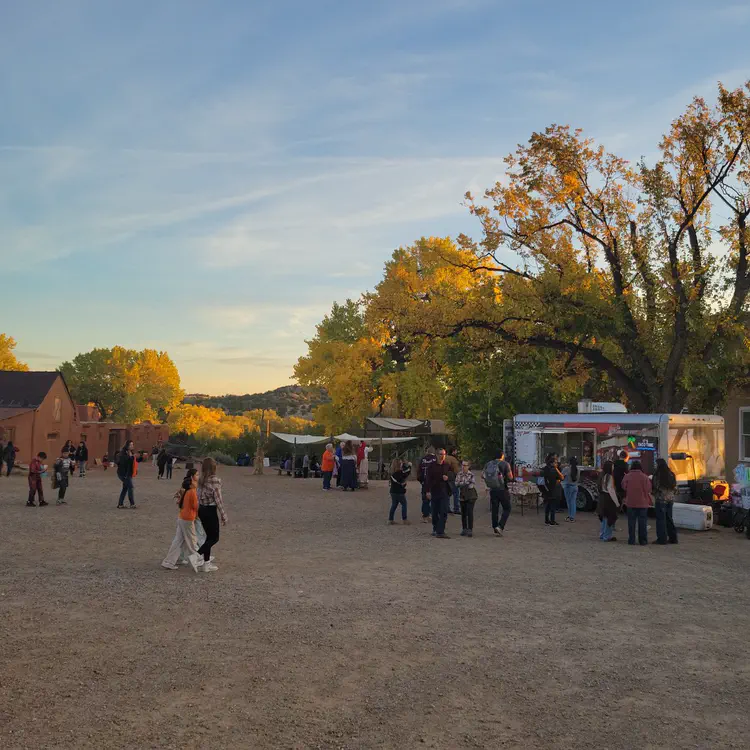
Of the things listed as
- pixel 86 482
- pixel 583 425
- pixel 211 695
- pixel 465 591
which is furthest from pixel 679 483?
pixel 86 482

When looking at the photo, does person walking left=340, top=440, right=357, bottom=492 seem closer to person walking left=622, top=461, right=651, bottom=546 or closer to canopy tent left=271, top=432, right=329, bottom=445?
canopy tent left=271, top=432, right=329, bottom=445

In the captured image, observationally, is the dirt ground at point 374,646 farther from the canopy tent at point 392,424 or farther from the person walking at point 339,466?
the canopy tent at point 392,424

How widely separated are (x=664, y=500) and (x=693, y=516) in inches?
Result: 102

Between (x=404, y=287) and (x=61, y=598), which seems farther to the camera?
(x=404, y=287)

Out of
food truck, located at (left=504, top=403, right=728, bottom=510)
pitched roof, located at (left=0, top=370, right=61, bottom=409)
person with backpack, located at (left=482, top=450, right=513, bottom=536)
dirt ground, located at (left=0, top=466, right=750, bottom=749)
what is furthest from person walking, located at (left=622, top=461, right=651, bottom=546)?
pitched roof, located at (left=0, top=370, right=61, bottom=409)

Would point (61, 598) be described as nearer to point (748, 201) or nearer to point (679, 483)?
point (679, 483)

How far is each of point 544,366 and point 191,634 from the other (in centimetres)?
2750

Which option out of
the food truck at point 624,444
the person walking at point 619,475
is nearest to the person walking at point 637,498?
the person walking at point 619,475

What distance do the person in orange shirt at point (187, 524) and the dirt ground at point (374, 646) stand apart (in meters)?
0.35

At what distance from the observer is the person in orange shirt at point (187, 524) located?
11617 millimetres

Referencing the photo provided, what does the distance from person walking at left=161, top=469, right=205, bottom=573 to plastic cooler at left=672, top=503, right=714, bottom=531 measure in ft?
35.0

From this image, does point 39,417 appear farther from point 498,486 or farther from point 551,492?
point 498,486

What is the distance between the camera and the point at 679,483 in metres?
19.5

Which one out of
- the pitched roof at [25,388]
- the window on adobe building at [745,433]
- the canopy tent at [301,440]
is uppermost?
the pitched roof at [25,388]
